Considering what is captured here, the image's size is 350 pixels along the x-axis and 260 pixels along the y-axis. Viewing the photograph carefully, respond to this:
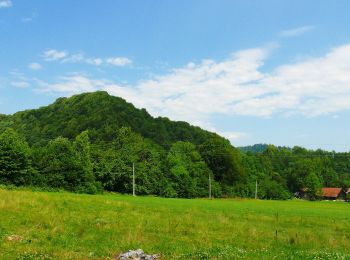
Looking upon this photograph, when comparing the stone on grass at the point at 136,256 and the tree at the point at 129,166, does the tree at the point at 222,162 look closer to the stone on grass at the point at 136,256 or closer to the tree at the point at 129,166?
the tree at the point at 129,166

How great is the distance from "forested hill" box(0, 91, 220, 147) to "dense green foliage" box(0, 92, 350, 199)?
0.36 meters

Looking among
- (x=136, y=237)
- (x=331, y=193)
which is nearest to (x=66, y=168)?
(x=136, y=237)

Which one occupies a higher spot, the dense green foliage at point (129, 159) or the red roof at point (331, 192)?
the dense green foliage at point (129, 159)

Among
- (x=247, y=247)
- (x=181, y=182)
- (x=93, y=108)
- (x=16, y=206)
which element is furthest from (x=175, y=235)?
(x=93, y=108)

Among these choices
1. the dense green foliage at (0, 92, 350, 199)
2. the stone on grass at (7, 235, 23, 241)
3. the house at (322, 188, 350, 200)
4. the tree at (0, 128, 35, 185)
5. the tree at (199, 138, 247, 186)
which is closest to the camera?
the stone on grass at (7, 235, 23, 241)

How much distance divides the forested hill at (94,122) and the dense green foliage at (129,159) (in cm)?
36

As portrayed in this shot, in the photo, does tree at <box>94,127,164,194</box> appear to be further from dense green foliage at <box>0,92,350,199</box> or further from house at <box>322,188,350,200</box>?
house at <box>322,188,350,200</box>

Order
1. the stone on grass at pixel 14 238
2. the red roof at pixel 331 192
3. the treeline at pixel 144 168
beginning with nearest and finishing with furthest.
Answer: the stone on grass at pixel 14 238 < the treeline at pixel 144 168 < the red roof at pixel 331 192

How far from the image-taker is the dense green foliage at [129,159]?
89812 millimetres

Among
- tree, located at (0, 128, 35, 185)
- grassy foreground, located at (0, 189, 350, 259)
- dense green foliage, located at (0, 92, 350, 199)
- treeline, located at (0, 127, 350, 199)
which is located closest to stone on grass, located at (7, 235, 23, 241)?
grassy foreground, located at (0, 189, 350, 259)

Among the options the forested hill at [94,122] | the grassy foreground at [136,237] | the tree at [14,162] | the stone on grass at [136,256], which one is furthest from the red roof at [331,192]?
the stone on grass at [136,256]

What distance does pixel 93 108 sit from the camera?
163 m

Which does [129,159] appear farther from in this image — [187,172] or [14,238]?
[14,238]

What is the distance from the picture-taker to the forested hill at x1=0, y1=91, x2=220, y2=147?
13550 centimetres
